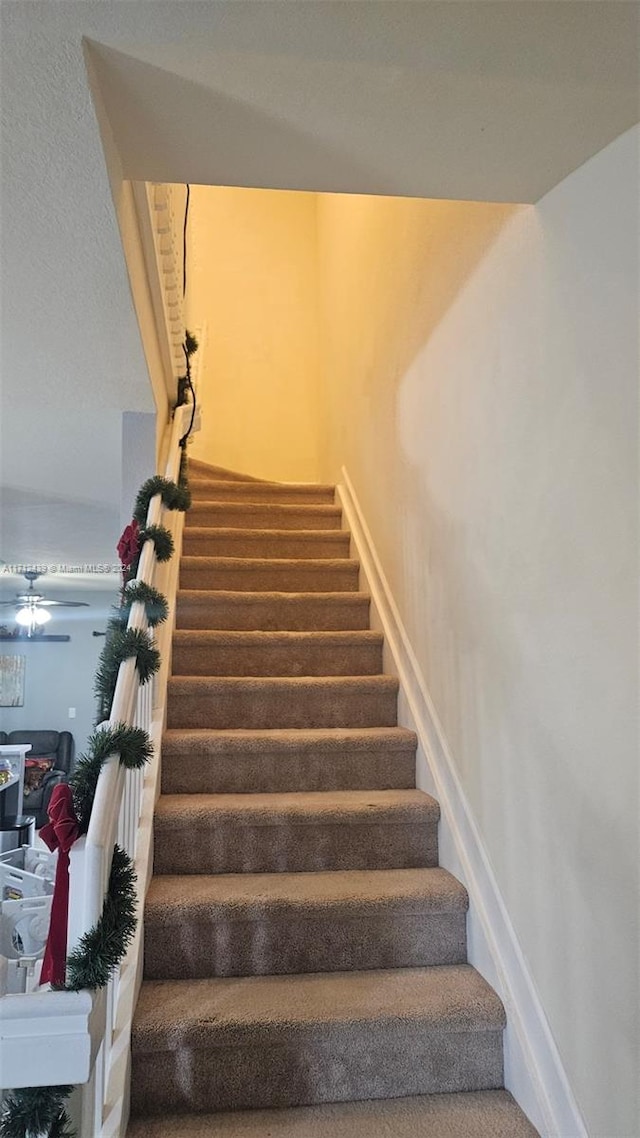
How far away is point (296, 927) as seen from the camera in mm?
1861

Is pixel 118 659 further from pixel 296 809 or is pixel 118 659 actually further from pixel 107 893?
pixel 296 809

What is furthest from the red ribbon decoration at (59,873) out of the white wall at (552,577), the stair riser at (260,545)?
the stair riser at (260,545)

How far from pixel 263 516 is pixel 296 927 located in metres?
2.36

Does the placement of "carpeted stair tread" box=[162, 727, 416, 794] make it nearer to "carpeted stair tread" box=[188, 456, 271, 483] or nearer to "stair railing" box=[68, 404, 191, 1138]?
"stair railing" box=[68, 404, 191, 1138]

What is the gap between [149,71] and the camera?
3.86 feet

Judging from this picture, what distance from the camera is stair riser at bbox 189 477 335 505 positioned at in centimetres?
413

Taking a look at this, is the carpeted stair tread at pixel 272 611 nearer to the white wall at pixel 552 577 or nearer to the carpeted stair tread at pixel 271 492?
the white wall at pixel 552 577

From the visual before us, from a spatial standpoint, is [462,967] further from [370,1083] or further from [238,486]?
[238,486]

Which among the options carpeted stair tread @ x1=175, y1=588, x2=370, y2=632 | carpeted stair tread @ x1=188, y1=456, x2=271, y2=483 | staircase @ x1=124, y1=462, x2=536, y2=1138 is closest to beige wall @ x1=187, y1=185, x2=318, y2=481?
carpeted stair tread @ x1=188, y1=456, x2=271, y2=483

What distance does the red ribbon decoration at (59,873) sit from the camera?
3.85 feet

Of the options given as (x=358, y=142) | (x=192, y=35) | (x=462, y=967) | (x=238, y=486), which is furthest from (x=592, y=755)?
(x=238, y=486)

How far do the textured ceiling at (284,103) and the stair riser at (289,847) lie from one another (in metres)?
1.42

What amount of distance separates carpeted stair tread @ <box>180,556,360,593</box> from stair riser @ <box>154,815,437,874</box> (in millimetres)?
1371

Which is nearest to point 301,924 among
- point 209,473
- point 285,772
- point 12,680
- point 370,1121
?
point 370,1121
